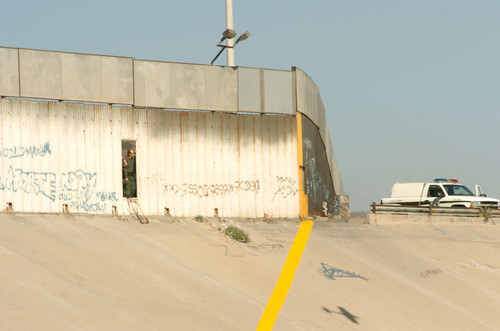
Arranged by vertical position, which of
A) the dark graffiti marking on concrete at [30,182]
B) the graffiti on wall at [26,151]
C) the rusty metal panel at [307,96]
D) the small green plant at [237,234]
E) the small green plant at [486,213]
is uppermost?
the rusty metal panel at [307,96]

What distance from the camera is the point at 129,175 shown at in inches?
844

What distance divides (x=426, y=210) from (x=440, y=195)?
160 inches

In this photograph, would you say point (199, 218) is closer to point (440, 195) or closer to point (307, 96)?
point (307, 96)

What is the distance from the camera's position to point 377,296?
18.2 meters

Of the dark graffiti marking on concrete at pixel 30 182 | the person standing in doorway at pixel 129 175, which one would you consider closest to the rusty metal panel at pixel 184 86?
the person standing in doorway at pixel 129 175

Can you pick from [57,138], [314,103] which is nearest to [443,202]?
[314,103]

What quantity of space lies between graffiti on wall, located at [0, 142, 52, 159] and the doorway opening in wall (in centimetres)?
215

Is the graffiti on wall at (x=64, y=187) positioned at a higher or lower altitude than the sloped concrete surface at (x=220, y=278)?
higher

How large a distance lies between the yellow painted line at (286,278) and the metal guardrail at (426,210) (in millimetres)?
5468

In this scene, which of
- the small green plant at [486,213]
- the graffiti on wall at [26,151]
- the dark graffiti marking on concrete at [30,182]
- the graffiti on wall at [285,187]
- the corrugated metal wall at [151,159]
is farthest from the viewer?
the small green plant at [486,213]

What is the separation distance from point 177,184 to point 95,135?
2.77 metres

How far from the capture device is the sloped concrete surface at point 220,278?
12.3 m

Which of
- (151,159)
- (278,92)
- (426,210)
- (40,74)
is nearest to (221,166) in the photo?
(151,159)

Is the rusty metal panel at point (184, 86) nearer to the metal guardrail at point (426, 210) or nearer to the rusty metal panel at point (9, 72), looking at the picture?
the rusty metal panel at point (9, 72)
